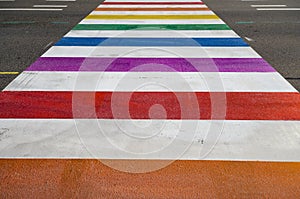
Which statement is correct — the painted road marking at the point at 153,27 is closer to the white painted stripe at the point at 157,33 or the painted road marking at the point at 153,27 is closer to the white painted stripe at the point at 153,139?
the white painted stripe at the point at 157,33

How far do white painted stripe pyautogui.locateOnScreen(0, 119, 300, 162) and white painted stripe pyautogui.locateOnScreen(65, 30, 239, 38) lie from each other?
4386mm

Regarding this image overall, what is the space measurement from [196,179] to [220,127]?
1115 mm

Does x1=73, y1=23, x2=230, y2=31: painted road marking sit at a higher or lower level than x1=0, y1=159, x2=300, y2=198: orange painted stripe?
lower

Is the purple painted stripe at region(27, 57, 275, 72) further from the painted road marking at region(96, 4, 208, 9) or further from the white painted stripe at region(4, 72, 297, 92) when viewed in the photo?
the painted road marking at region(96, 4, 208, 9)

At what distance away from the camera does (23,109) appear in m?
4.73

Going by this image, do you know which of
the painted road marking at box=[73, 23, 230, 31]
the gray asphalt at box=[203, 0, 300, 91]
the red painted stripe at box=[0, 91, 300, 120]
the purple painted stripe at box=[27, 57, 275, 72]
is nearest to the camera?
the red painted stripe at box=[0, 91, 300, 120]

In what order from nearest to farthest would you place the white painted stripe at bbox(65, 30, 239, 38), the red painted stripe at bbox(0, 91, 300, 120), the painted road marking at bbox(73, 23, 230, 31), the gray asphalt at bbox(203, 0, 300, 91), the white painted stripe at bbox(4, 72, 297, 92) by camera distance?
the red painted stripe at bbox(0, 91, 300, 120) < the white painted stripe at bbox(4, 72, 297, 92) < the gray asphalt at bbox(203, 0, 300, 91) < the white painted stripe at bbox(65, 30, 239, 38) < the painted road marking at bbox(73, 23, 230, 31)

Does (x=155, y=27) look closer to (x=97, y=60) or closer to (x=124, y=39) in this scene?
(x=124, y=39)

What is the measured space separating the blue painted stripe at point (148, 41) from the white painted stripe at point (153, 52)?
1.07ft

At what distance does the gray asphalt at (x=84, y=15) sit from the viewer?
22.0ft

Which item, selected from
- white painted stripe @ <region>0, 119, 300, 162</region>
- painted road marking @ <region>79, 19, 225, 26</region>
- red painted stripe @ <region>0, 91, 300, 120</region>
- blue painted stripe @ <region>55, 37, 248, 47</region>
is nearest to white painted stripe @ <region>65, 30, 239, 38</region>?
blue painted stripe @ <region>55, 37, 248, 47</region>

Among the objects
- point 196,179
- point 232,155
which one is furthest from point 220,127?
point 196,179

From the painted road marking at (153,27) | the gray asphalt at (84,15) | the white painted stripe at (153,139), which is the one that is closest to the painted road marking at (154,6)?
the gray asphalt at (84,15)

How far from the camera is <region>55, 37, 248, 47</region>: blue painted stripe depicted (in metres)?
7.85
